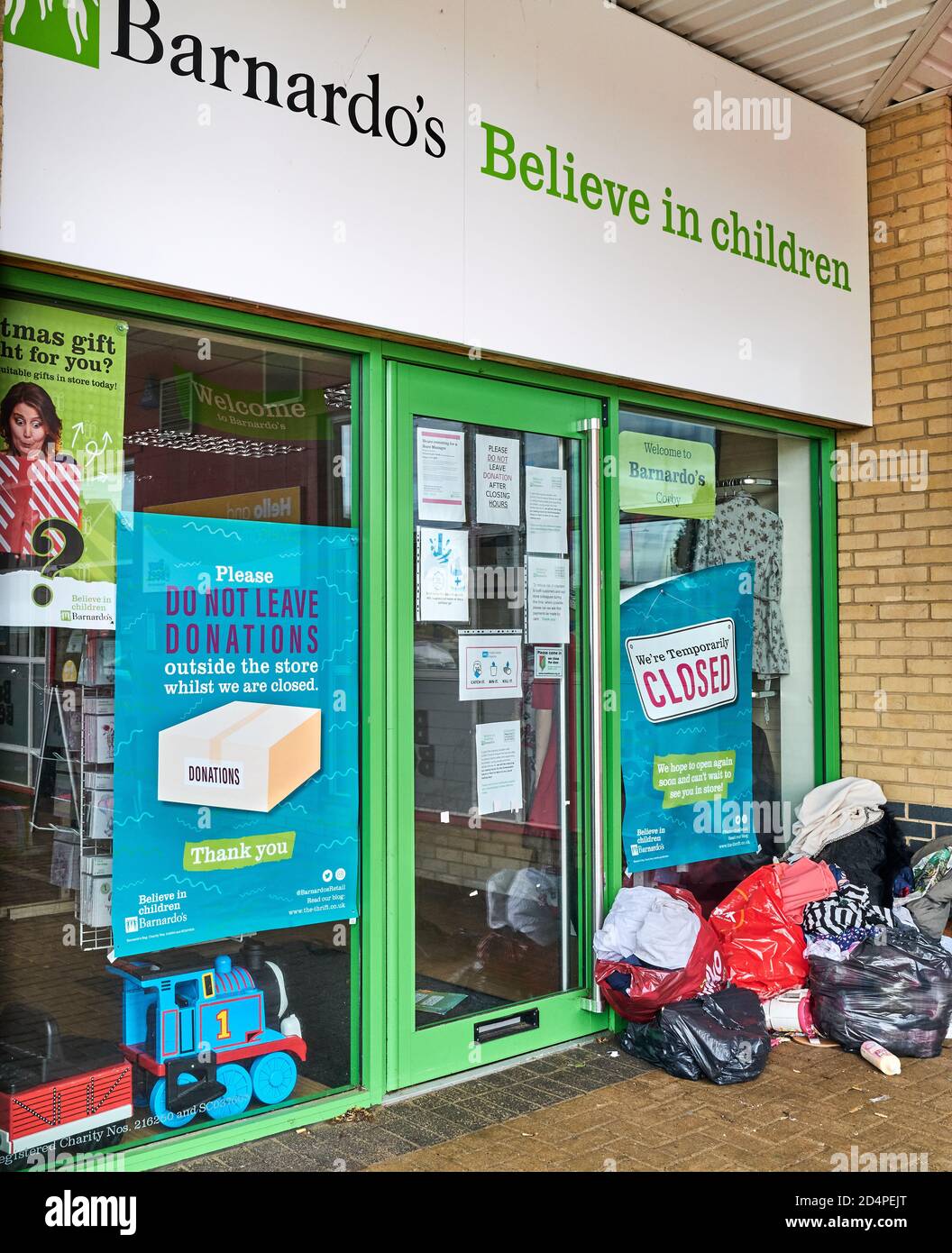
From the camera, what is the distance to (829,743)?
6.21 m

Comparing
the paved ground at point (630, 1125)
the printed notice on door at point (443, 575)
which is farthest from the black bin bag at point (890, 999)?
the printed notice on door at point (443, 575)

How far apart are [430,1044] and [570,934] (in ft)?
2.74

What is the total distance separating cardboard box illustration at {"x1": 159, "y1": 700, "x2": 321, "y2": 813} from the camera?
3.68 m

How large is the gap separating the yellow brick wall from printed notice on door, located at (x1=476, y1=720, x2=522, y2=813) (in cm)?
231

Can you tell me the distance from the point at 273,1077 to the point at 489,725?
1.49m

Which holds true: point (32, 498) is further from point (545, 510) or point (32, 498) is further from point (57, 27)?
point (545, 510)

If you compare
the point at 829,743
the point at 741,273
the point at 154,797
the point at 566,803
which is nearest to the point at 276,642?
the point at 154,797

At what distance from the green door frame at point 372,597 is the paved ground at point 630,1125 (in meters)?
0.11

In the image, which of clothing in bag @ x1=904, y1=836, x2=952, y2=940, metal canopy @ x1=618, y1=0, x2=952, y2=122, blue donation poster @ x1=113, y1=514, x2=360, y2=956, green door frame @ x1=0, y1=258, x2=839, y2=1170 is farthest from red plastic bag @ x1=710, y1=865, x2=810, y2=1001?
metal canopy @ x1=618, y1=0, x2=952, y2=122

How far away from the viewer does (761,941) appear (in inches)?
197

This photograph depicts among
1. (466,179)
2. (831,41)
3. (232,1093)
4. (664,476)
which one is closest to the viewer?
(232,1093)

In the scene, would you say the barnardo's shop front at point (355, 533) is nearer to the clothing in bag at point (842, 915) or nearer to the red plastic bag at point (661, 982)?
the red plastic bag at point (661, 982)

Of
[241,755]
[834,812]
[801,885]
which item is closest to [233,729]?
[241,755]

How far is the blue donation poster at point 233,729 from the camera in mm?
3588
